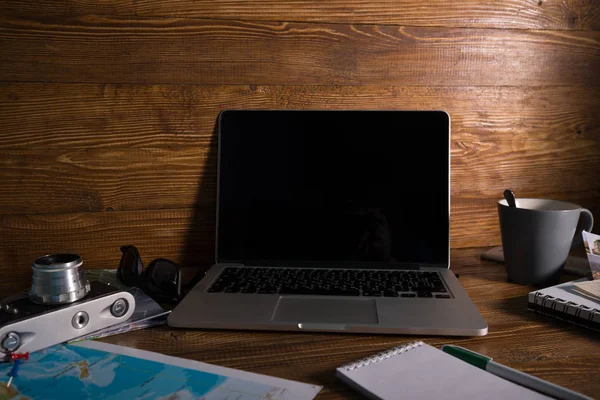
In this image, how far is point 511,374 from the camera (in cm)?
57

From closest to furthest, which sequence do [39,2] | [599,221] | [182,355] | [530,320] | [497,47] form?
1. [182,355]
2. [530,320]
3. [39,2]
4. [497,47]
5. [599,221]

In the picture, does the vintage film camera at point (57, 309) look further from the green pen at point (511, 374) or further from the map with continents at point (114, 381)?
the green pen at point (511, 374)

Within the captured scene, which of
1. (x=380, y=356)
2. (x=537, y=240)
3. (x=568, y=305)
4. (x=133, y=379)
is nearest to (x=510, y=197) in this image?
(x=537, y=240)

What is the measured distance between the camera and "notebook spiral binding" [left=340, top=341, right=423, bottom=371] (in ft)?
1.93

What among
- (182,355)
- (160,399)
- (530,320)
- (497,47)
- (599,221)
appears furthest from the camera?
(599,221)

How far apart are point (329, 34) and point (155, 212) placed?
0.50m

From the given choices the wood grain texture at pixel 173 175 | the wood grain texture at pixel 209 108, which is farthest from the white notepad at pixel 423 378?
the wood grain texture at pixel 209 108

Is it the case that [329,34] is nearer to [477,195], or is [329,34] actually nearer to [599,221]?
[477,195]

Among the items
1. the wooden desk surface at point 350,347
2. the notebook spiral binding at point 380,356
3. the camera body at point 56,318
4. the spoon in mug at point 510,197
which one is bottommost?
the wooden desk surface at point 350,347

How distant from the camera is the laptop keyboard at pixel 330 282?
0.83 metres

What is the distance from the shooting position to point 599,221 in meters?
1.19

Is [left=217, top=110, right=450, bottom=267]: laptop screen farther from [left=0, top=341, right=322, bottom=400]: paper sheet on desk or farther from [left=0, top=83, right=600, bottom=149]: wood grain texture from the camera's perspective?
[left=0, top=341, right=322, bottom=400]: paper sheet on desk

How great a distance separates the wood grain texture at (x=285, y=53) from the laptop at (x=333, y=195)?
0.11 m

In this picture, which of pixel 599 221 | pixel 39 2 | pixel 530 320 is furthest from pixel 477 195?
pixel 39 2
